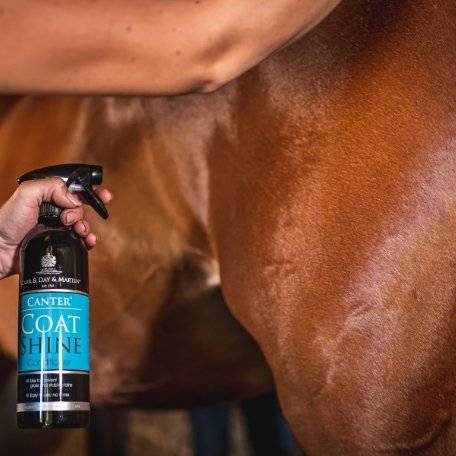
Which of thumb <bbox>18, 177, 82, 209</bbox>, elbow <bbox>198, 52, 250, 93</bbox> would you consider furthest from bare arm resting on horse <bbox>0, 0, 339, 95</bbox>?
thumb <bbox>18, 177, 82, 209</bbox>

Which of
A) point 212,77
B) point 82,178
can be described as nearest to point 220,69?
point 212,77

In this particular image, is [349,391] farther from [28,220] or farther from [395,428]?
[28,220]

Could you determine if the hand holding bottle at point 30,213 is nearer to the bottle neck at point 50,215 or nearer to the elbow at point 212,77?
the bottle neck at point 50,215

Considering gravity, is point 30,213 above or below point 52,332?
above

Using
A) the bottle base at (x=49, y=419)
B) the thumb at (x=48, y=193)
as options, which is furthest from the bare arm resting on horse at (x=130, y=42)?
the bottle base at (x=49, y=419)

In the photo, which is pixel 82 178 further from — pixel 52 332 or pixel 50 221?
pixel 52 332

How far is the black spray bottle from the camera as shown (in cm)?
74

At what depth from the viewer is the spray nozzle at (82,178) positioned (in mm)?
823

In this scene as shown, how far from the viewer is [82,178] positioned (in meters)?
0.83

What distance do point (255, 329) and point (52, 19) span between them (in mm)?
422

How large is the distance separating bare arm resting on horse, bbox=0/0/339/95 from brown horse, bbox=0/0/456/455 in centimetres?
17

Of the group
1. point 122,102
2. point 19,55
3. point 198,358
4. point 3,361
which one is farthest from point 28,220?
point 3,361

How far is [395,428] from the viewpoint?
0.82 metres

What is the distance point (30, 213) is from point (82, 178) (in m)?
0.08
